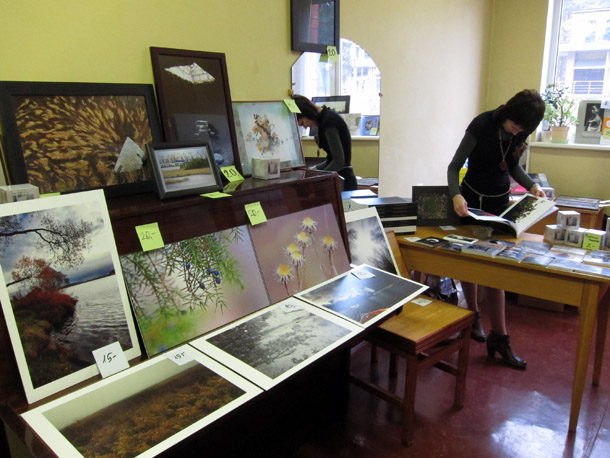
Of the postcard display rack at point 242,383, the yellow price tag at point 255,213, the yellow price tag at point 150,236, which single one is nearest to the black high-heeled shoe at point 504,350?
the postcard display rack at point 242,383

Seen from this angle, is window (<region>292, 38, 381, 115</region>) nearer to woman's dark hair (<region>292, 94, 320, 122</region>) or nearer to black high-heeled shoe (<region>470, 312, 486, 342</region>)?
woman's dark hair (<region>292, 94, 320, 122</region>)

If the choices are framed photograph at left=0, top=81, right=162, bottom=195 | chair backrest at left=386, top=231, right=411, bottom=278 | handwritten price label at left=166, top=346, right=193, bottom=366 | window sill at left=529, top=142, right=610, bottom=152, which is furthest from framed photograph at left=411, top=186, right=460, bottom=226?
window sill at left=529, top=142, right=610, bottom=152

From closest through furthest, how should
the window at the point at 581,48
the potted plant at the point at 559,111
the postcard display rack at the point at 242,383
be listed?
the postcard display rack at the point at 242,383 → the window at the point at 581,48 → the potted plant at the point at 559,111

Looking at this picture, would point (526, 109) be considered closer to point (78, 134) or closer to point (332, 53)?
point (332, 53)

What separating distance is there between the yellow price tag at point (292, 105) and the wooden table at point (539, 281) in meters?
0.93

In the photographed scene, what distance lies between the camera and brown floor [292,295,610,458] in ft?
6.33

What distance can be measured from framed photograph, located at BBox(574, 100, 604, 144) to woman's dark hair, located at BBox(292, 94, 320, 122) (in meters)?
3.30

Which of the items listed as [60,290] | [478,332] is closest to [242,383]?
[60,290]

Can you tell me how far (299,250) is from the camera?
5.30ft

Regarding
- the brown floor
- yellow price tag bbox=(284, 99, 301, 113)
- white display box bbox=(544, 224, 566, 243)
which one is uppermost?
yellow price tag bbox=(284, 99, 301, 113)

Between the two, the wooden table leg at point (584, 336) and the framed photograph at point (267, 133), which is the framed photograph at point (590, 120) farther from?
the framed photograph at point (267, 133)

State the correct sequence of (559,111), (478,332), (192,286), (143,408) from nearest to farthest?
1. (143,408)
2. (192,286)
3. (478,332)
4. (559,111)

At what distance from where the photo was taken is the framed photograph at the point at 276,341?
1.10 meters

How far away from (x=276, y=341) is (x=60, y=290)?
553 millimetres
